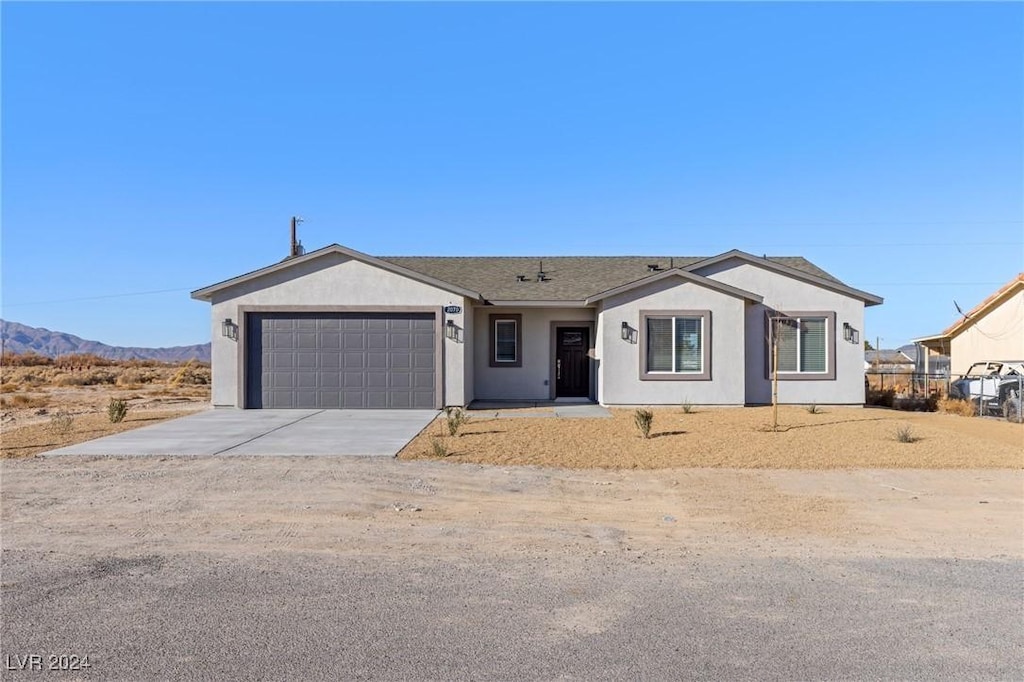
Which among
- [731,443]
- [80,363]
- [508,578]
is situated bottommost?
[508,578]

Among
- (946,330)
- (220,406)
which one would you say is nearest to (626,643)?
(220,406)

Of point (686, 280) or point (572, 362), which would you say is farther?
point (572, 362)

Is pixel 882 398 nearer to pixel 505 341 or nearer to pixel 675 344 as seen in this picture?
pixel 675 344

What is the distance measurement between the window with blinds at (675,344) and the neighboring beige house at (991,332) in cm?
1308

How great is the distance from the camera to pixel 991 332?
86.7 feet

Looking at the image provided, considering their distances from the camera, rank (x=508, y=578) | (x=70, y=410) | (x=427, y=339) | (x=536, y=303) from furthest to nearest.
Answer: (x=70, y=410) < (x=536, y=303) < (x=427, y=339) < (x=508, y=578)

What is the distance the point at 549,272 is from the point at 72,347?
17958 centimetres

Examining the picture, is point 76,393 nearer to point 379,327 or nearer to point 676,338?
point 379,327

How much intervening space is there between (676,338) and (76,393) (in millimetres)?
27103

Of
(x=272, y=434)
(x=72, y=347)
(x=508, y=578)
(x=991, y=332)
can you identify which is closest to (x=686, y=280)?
(x=272, y=434)

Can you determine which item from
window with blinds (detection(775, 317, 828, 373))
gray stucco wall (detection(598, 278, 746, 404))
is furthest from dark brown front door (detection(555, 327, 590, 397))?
window with blinds (detection(775, 317, 828, 373))

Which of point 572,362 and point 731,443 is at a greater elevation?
point 572,362

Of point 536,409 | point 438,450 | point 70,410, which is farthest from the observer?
point 70,410

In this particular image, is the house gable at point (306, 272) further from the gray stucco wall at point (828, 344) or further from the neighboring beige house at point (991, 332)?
the neighboring beige house at point (991, 332)
